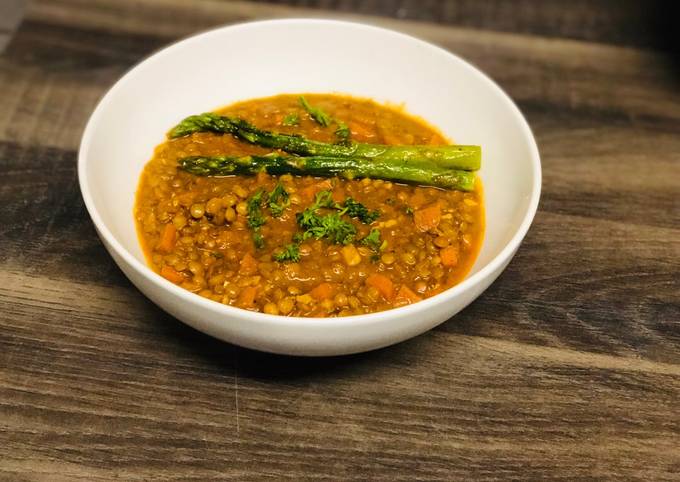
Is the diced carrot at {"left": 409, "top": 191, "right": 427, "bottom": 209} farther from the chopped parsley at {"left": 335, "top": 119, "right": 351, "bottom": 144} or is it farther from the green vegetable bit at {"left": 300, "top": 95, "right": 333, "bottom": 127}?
the green vegetable bit at {"left": 300, "top": 95, "right": 333, "bottom": 127}

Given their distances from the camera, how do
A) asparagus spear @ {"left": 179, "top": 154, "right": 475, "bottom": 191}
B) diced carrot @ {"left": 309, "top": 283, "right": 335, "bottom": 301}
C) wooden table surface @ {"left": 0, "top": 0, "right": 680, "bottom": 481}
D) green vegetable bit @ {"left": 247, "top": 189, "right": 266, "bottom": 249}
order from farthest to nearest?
asparagus spear @ {"left": 179, "top": 154, "right": 475, "bottom": 191}
green vegetable bit @ {"left": 247, "top": 189, "right": 266, "bottom": 249}
diced carrot @ {"left": 309, "top": 283, "right": 335, "bottom": 301}
wooden table surface @ {"left": 0, "top": 0, "right": 680, "bottom": 481}

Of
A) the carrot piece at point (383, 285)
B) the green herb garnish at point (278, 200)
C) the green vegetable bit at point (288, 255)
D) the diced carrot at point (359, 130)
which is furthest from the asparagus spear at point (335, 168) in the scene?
the carrot piece at point (383, 285)

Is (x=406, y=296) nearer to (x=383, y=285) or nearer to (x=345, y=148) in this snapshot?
(x=383, y=285)

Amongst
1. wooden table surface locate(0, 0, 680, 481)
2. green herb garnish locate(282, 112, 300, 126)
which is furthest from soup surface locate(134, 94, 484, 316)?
wooden table surface locate(0, 0, 680, 481)

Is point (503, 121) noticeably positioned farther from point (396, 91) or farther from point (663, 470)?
point (663, 470)

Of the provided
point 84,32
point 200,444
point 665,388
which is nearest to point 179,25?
point 84,32

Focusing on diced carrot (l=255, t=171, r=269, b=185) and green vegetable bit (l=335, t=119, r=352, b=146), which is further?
green vegetable bit (l=335, t=119, r=352, b=146)

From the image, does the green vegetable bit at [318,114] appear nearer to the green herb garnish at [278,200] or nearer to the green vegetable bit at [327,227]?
the green herb garnish at [278,200]
